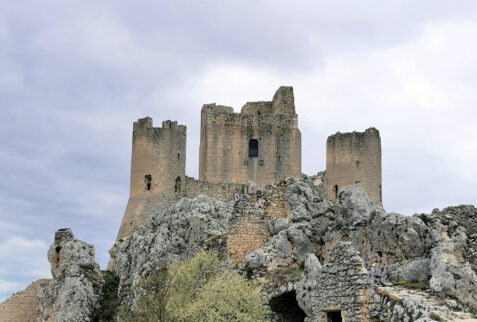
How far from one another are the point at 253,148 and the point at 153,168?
22.6 feet

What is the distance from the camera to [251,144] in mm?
50062

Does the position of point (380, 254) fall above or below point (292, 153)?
below

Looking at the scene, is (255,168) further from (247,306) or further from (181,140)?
(247,306)

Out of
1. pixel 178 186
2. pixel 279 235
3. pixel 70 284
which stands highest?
pixel 178 186

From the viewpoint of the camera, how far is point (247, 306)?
24.9 m

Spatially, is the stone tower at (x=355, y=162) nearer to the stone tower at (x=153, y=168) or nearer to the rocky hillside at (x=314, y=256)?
the stone tower at (x=153, y=168)

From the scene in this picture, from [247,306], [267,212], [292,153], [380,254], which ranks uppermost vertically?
[292,153]

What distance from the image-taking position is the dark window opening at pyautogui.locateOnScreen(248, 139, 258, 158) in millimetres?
50000

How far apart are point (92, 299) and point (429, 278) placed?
17.8 metres

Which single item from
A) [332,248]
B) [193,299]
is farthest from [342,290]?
[193,299]

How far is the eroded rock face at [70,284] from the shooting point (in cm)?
3456

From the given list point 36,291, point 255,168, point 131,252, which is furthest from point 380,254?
point 255,168

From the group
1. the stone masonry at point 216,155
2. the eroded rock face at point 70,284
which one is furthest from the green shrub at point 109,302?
the stone masonry at point 216,155

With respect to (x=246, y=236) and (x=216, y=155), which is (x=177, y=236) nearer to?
(x=246, y=236)
